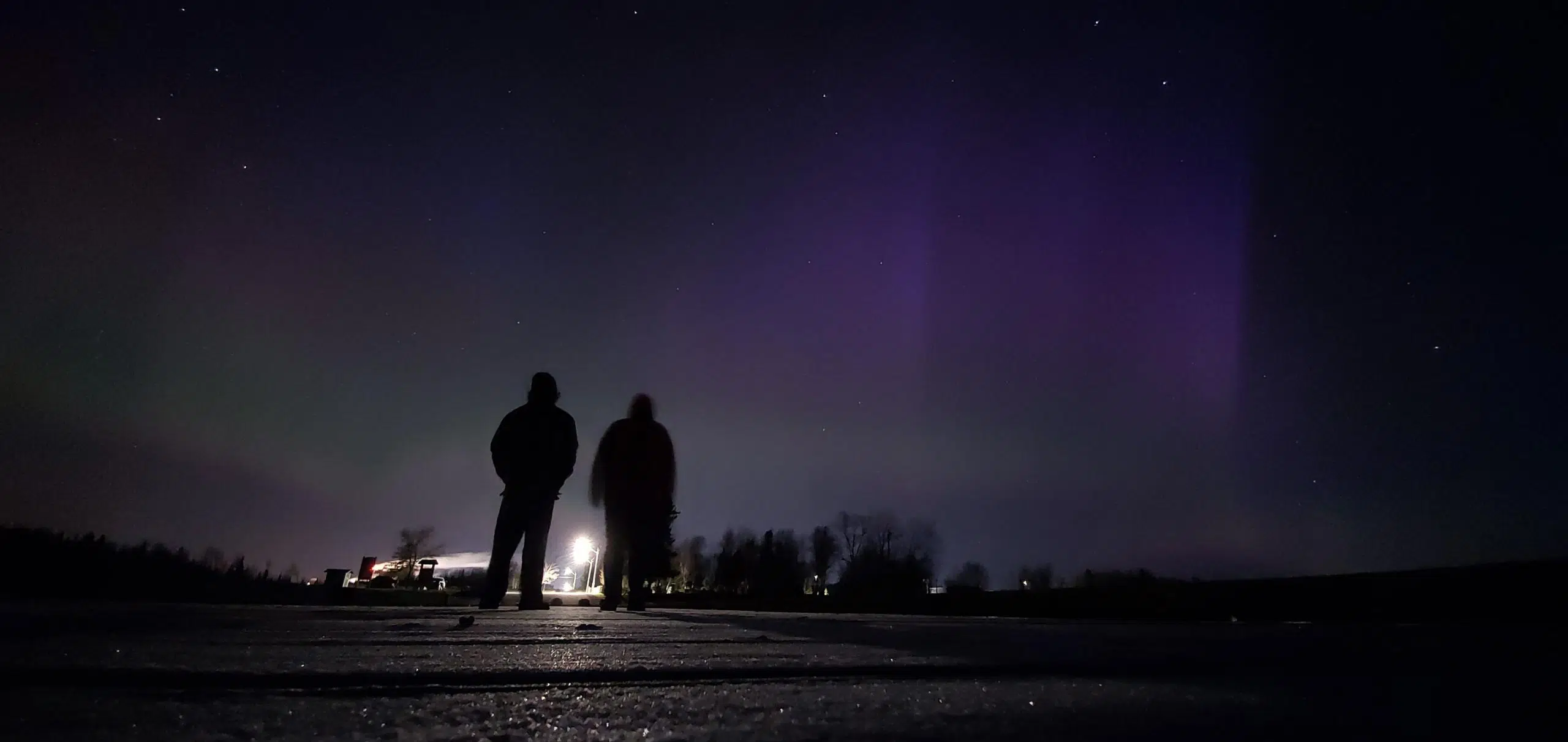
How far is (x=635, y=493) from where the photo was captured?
6223mm

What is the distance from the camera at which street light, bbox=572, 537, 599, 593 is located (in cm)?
2678

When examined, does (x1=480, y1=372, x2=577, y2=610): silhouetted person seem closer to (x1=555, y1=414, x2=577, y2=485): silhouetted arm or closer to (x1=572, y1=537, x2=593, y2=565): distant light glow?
(x1=555, y1=414, x2=577, y2=485): silhouetted arm

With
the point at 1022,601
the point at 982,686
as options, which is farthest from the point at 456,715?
the point at 1022,601

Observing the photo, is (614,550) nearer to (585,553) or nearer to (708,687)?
(708,687)

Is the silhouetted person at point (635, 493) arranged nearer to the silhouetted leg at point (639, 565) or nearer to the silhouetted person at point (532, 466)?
the silhouetted leg at point (639, 565)

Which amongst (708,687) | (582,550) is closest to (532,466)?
(708,687)

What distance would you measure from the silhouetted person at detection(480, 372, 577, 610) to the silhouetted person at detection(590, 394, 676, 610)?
509 mm

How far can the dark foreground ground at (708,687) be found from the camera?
715 millimetres

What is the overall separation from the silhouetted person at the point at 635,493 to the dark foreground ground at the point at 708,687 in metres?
4.29

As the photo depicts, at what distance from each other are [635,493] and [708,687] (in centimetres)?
535

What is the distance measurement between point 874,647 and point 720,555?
7140 cm

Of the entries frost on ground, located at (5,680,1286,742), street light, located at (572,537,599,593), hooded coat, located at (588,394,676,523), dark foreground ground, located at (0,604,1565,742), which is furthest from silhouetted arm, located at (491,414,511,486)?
street light, located at (572,537,599,593)

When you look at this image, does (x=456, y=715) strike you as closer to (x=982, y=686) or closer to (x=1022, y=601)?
(x=982, y=686)

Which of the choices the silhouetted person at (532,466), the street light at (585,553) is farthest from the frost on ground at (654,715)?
the street light at (585,553)
